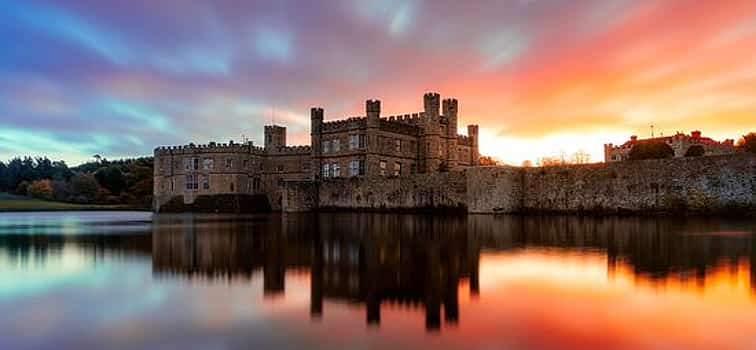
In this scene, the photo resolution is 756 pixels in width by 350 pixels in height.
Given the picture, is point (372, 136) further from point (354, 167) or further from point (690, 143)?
point (690, 143)

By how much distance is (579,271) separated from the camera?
10219 mm

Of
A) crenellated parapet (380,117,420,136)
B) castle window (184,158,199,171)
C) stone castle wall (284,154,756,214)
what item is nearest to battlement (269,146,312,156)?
castle window (184,158,199,171)

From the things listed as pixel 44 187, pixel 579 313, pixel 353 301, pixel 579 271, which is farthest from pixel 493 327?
pixel 44 187

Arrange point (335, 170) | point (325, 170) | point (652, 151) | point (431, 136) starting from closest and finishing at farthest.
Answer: point (652, 151) < point (335, 170) < point (325, 170) < point (431, 136)

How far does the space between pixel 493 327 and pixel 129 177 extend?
77.1m

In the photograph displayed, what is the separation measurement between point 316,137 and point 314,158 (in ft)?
6.20

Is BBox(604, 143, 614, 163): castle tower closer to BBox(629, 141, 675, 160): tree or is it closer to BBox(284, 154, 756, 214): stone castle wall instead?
BBox(629, 141, 675, 160): tree

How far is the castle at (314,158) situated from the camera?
158ft

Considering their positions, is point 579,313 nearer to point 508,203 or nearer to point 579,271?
point 579,271

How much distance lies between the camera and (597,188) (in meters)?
29.5

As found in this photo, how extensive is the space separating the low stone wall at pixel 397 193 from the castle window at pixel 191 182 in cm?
1625

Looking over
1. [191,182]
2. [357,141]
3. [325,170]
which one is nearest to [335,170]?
[325,170]

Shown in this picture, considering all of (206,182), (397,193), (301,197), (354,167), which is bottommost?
(301,197)

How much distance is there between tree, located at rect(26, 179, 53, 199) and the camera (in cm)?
7706
